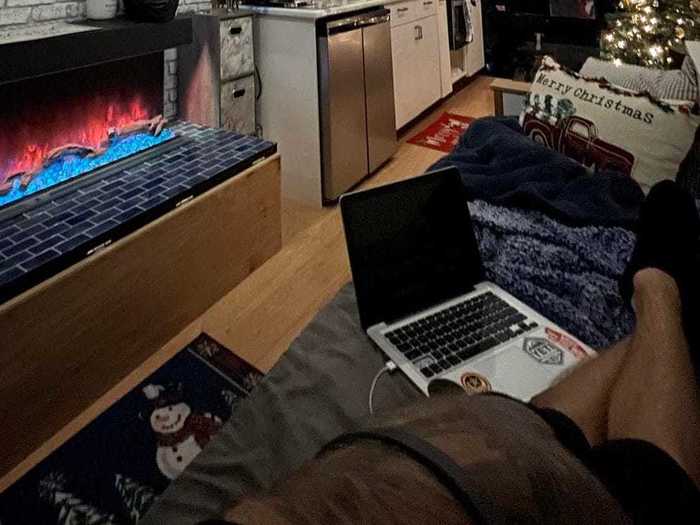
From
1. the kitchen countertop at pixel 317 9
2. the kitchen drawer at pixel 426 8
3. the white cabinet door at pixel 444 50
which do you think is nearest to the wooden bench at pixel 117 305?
the kitchen countertop at pixel 317 9

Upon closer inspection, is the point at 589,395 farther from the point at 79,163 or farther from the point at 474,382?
the point at 79,163

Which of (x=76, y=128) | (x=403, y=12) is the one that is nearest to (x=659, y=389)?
(x=76, y=128)

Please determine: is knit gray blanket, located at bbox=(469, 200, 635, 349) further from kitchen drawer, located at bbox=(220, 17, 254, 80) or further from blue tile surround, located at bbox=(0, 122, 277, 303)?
kitchen drawer, located at bbox=(220, 17, 254, 80)

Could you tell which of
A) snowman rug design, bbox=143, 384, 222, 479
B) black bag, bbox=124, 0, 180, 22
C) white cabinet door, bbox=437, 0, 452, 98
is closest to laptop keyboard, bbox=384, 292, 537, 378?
snowman rug design, bbox=143, 384, 222, 479

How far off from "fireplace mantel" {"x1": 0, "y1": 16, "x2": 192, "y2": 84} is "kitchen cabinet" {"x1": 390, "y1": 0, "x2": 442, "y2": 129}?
1.60 meters

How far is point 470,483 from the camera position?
1.56 feet

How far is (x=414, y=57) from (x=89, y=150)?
2.28 meters

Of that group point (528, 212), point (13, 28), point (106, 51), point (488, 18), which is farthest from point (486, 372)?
point (488, 18)

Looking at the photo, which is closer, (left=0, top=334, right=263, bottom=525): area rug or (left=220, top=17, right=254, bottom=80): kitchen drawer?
(left=0, top=334, right=263, bottom=525): area rug

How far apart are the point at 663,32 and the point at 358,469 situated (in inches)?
97.0

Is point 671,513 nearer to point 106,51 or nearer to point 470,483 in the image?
point 470,483

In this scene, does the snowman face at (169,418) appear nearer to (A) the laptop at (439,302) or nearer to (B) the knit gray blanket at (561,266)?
(A) the laptop at (439,302)

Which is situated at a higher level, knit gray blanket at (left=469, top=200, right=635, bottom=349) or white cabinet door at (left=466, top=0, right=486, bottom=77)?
white cabinet door at (left=466, top=0, right=486, bottom=77)

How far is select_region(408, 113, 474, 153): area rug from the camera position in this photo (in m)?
3.47
